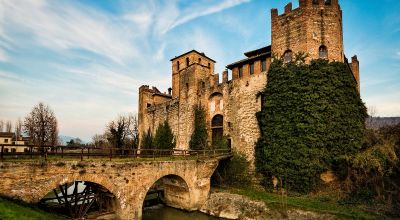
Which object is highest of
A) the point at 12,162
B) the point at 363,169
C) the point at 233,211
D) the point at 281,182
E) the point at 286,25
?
the point at 286,25

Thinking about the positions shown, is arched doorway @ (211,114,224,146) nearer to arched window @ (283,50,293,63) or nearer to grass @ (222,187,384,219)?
grass @ (222,187,384,219)

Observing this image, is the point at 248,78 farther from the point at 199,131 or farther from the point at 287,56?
the point at 199,131

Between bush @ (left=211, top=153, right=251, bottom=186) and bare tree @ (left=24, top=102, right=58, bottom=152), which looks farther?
bare tree @ (left=24, top=102, right=58, bottom=152)

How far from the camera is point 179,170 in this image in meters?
18.8

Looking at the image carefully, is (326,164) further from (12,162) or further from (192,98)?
(12,162)

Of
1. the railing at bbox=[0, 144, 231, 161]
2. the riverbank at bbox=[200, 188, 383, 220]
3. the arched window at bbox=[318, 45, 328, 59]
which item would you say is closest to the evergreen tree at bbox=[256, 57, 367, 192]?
the arched window at bbox=[318, 45, 328, 59]

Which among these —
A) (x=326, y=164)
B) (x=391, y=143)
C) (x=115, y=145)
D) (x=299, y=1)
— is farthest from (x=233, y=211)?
(x=115, y=145)

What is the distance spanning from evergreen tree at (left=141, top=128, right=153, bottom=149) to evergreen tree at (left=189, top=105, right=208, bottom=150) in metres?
9.40

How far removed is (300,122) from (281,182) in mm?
4718

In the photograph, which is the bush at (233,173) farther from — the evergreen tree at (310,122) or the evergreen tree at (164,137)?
the evergreen tree at (164,137)

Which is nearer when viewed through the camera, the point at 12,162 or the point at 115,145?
the point at 12,162

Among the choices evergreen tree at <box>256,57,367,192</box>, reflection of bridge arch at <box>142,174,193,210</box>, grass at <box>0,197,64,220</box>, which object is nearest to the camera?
grass at <box>0,197,64,220</box>

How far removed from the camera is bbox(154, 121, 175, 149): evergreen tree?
31.3 m

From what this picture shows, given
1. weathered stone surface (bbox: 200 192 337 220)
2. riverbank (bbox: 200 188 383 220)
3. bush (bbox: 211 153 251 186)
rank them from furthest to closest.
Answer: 1. bush (bbox: 211 153 251 186)
2. weathered stone surface (bbox: 200 192 337 220)
3. riverbank (bbox: 200 188 383 220)
